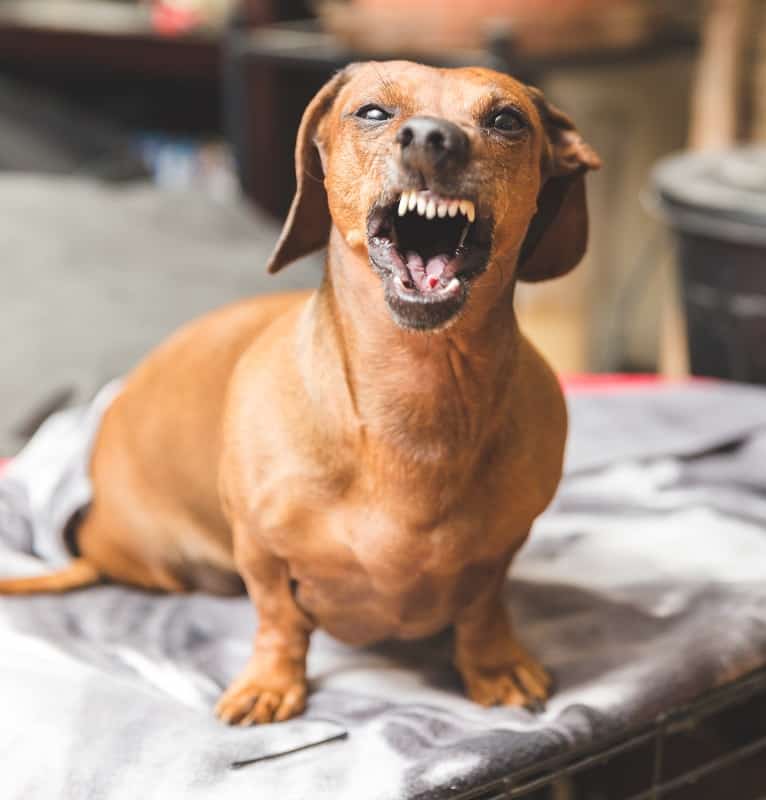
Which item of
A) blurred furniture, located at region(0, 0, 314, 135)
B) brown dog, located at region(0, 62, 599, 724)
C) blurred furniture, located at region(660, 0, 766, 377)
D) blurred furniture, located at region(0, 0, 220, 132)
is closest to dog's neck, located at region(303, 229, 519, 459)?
brown dog, located at region(0, 62, 599, 724)

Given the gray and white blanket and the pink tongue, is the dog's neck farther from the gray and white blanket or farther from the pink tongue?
the gray and white blanket

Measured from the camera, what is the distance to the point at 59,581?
121cm

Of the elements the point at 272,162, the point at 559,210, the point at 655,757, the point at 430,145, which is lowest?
the point at 655,757

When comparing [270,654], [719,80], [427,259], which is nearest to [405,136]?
[427,259]

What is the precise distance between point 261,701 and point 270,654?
4cm

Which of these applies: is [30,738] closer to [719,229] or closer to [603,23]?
[719,229]

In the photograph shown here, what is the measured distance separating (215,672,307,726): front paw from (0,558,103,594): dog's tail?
290 mm

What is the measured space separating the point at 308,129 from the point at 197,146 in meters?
2.29

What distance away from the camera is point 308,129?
0.90 metres

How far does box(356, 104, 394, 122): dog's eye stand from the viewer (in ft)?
2.66

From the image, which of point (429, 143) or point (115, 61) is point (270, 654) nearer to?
point (429, 143)

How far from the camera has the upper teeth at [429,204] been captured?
748 millimetres

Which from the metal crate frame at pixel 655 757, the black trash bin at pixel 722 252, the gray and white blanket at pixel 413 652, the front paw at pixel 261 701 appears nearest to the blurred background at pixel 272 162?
the black trash bin at pixel 722 252

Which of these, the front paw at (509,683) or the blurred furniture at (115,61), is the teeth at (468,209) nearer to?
the front paw at (509,683)
